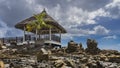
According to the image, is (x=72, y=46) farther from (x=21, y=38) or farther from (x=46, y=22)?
(x=21, y=38)

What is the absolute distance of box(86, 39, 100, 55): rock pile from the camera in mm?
46500

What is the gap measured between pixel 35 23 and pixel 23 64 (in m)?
26.1

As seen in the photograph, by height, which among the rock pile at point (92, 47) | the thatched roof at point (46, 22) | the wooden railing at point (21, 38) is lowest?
the rock pile at point (92, 47)

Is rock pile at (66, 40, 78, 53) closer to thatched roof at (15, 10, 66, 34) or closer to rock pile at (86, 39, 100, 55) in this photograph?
rock pile at (86, 39, 100, 55)

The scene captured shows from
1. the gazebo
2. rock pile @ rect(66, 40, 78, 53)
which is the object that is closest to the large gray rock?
rock pile @ rect(66, 40, 78, 53)

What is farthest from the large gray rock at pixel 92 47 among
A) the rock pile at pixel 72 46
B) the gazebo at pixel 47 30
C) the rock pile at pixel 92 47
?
the gazebo at pixel 47 30

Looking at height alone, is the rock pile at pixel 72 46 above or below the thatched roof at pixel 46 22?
below

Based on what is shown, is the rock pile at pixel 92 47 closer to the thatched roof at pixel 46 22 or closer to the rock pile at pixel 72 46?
the rock pile at pixel 72 46

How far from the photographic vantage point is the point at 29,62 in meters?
34.9

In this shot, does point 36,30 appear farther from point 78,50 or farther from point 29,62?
point 29,62

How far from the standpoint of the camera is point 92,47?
4700 cm

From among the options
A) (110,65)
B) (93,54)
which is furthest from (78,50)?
(110,65)

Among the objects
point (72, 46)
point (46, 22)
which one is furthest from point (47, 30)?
point (72, 46)

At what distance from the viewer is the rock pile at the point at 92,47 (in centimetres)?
4650
